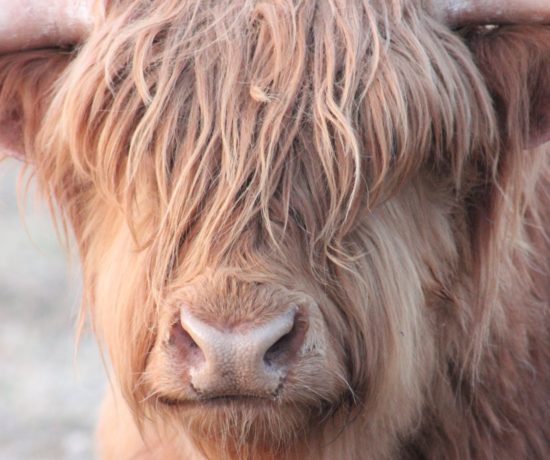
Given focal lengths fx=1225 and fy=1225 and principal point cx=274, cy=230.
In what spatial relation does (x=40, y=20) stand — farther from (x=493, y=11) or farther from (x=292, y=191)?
(x=493, y=11)

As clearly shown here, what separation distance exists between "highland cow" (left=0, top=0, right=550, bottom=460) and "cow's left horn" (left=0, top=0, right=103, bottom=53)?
27 millimetres

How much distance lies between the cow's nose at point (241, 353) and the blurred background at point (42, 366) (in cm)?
260

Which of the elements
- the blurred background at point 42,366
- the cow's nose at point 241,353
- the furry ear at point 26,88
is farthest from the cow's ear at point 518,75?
the blurred background at point 42,366

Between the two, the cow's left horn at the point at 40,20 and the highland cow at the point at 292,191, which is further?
the cow's left horn at the point at 40,20

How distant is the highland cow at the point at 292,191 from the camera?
2.54 meters

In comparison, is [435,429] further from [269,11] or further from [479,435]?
[269,11]

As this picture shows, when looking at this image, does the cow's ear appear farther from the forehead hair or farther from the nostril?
the nostril

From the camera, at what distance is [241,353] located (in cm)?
239

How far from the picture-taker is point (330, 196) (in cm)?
266

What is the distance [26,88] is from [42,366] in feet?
12.3

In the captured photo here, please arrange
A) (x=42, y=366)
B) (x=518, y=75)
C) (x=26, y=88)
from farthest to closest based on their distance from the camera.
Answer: (x=42, y=366), (x=26, y=88), (x=518, y=75)

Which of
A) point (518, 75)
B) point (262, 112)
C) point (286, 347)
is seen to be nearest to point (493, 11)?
point (518, 75)

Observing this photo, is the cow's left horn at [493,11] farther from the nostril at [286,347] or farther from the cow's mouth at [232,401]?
the cow's mouth at [232,401]

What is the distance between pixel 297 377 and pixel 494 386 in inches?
32.5
